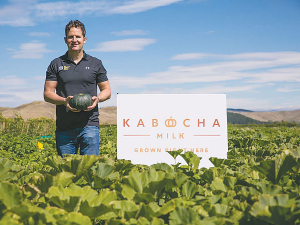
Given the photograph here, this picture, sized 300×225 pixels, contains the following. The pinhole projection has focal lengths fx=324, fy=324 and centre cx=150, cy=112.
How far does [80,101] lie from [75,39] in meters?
0.86

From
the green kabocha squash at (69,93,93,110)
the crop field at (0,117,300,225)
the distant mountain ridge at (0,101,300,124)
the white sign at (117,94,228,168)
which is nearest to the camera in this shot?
the crop field at (0,117,300,225)

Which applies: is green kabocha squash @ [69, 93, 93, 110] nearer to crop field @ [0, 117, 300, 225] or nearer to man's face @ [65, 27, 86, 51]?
man's face @ [65, 27, 86, 51]

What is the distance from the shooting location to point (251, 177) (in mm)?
1742

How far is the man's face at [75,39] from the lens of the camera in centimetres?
412

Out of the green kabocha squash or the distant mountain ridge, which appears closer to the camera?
the green kabocha squash

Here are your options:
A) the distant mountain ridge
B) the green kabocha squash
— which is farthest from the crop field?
the distant mountain ridge

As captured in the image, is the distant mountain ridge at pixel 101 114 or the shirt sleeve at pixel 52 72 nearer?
the shirt sleeve at pixel 52 72

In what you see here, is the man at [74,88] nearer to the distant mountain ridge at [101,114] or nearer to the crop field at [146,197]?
the crop field at [146,197]

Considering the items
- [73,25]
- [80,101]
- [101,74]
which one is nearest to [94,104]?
[80,101]

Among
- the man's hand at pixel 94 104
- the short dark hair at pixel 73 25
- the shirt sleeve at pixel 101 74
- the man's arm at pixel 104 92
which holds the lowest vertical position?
the man's hand at pixel 94 104

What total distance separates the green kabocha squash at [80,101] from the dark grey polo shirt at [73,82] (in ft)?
0.91

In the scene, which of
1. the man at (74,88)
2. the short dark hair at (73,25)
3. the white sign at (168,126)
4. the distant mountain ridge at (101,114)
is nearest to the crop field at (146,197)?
the white sign at (168,126)

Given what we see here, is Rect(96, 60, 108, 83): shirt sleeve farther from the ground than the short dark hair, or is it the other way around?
the short dark hair

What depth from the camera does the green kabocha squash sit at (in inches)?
151
